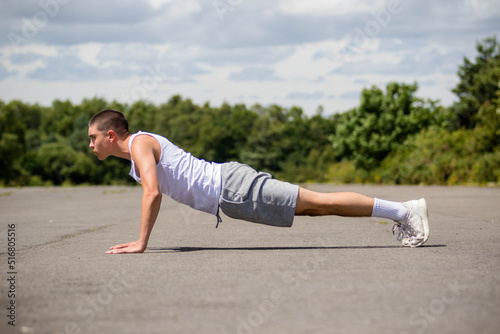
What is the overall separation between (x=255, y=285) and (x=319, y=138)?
7032 cm

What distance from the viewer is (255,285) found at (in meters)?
3.52

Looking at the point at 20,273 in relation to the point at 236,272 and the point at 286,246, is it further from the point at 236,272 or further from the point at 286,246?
the point at 286,246

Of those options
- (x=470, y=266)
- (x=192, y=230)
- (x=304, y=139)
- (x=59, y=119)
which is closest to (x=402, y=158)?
(x=192, y=230)

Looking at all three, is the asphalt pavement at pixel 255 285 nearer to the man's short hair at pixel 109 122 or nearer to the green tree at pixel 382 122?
the man's short hair at pixel 109 122

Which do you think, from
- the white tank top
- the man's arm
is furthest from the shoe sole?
the man's arm

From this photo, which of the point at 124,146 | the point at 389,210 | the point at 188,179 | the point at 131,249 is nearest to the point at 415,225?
the point at 389,210

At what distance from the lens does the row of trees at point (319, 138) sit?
92.1ft

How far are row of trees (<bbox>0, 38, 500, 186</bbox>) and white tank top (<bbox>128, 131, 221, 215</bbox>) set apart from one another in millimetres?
19781

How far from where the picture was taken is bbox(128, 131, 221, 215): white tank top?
5.41m

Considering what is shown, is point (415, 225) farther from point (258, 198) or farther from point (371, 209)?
point (258, 198)

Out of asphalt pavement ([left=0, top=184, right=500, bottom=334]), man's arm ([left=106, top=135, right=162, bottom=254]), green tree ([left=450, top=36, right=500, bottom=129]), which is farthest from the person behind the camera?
green tree ([left=450, top=36, right=500, bottom=129])

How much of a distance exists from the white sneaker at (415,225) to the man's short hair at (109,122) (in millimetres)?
2773

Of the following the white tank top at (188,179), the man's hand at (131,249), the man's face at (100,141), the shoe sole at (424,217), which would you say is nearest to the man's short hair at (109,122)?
the man's face at (100,141)

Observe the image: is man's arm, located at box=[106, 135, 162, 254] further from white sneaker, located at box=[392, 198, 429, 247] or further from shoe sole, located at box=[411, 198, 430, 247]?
shoe sole, located at box=[411, 198, 430, 247]
